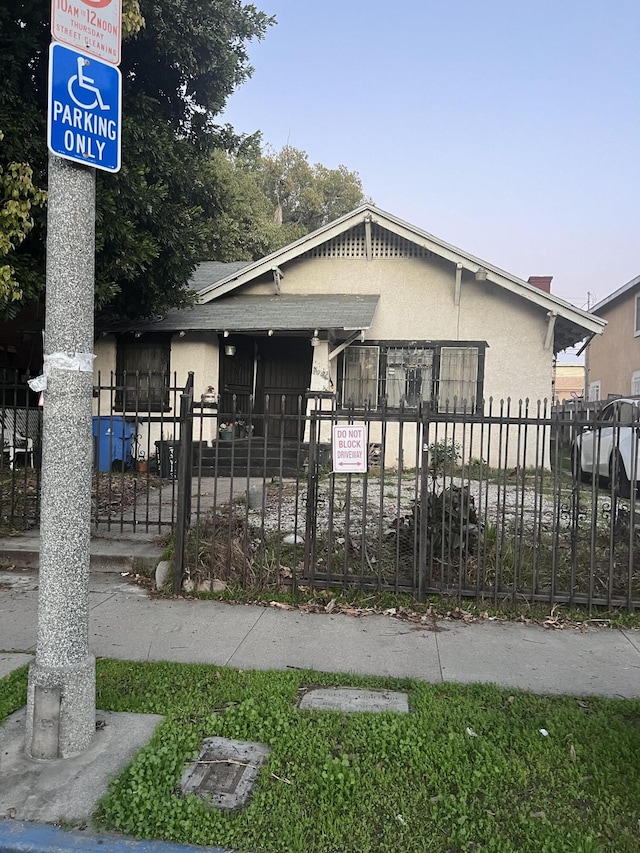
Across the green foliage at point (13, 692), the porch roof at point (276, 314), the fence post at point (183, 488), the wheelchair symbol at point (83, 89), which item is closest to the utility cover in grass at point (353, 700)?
the green foliage at point (13, 692)

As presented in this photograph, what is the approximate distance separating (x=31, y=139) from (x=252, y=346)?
285 inches

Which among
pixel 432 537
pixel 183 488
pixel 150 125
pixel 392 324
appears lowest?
pixel 432 537

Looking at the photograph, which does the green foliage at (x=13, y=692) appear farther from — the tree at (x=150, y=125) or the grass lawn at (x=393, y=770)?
the tree at (x=150, y=125)

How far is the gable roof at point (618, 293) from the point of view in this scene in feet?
67.7

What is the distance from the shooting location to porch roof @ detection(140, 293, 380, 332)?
1233cm

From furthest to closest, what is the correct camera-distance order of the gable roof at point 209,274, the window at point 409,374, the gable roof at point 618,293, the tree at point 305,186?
the tree at point 305,186, the gable roof at point 618,293, the gable roof at point 209,274, the window at point 409,374

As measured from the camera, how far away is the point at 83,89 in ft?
9.89

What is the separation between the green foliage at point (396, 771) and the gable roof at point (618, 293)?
20079 mm

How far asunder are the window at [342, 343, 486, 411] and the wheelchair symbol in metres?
10.7

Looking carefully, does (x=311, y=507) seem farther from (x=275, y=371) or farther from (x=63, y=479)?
(x=275, y=371)

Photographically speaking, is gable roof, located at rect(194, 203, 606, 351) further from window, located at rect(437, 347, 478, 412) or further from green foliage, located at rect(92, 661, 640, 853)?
green foliage, located at rect(92, 661, 640, 853)

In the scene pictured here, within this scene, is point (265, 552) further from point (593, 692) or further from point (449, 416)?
point (593, 692)

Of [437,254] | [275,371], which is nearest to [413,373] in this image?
[437,254]

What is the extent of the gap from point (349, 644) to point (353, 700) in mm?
928
